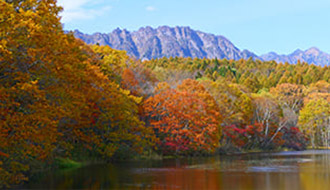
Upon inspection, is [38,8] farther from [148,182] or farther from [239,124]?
[239,124]

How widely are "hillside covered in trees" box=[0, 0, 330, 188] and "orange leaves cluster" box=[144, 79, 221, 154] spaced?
11cm

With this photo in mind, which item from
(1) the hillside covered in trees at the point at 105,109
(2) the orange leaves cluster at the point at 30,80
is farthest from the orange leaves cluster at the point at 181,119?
(2) the orange leaves cluster at the point at 30,80

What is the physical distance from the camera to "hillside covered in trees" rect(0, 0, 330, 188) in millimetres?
19812

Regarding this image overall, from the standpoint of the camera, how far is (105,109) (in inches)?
1398

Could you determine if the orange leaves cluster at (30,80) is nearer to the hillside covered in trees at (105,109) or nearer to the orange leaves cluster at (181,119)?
the hillside covered in trees at (105,109)

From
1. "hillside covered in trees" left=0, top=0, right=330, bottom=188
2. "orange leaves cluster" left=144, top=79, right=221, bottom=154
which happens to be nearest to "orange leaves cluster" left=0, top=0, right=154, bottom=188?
"hillside covered in trees" left=0, top=0, right=330, bottom=188

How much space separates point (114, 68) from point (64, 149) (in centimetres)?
1542

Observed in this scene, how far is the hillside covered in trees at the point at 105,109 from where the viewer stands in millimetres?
19812

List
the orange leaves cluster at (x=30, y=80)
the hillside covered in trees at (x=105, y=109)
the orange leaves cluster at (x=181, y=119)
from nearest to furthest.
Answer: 1. the orange leaves cluster at (x=30, y=80)
2. the hillside covered in trees at (x=105, y=109)
3. the orange leaves cluster at (x=181, y=119)

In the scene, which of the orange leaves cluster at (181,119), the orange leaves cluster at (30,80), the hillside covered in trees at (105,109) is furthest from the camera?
the orange leaves cluster at (181,119)

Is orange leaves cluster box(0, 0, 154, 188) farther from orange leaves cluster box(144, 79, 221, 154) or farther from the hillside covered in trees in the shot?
orange leaves cluster box(144, 79, 221, 154)

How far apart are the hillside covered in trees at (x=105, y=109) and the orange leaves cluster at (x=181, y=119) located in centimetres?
11

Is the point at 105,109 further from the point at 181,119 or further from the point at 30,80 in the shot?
the point at 30,80

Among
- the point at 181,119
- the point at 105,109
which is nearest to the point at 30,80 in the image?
the point at 105,109
